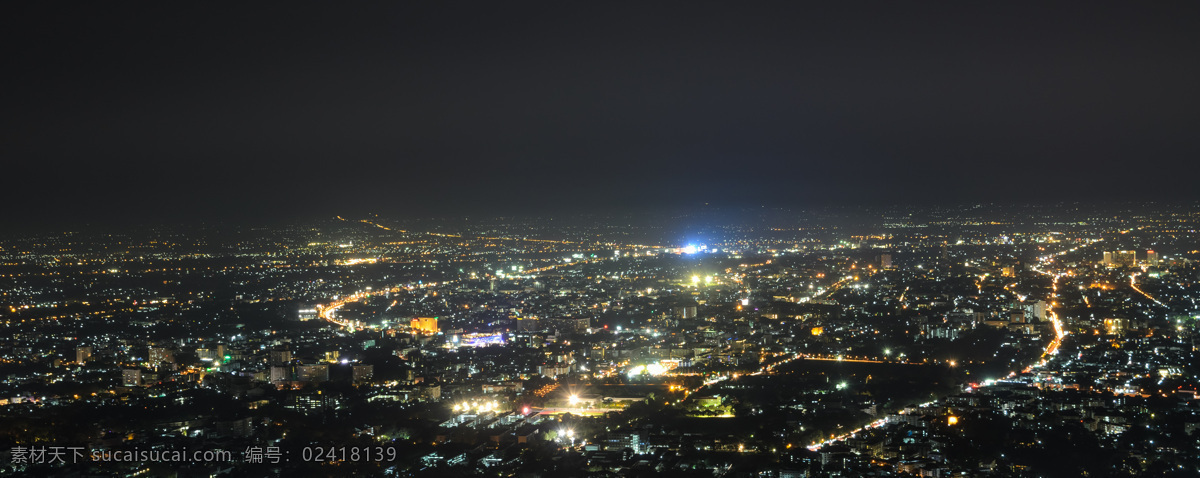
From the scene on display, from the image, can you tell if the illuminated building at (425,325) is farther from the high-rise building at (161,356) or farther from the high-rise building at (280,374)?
the high-rise building at (280,374)

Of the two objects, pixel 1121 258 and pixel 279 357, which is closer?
pixel 279 357

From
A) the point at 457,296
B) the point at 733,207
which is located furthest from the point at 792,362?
the point at 733,207

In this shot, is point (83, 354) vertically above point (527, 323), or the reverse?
point (83, 354)

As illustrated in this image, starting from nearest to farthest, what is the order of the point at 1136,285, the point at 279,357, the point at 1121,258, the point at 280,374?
the point at 280,374 < the point at 279,357 < the point at 1136,285 < the point at 1121,258

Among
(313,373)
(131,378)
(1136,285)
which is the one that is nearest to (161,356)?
(131,378)

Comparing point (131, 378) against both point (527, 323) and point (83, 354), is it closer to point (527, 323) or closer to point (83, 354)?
point (83, 354)

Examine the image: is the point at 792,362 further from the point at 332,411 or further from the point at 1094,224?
the point at 1094,224

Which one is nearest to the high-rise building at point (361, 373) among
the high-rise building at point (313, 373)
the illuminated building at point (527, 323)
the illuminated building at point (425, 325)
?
the high-rise building at point (313, 373)
